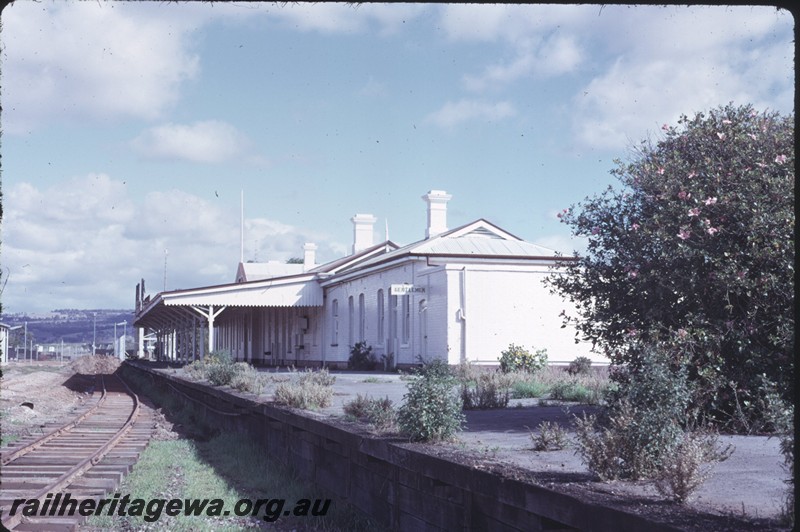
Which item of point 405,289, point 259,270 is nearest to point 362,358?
point 405,289

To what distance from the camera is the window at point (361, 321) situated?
29812 millimetres

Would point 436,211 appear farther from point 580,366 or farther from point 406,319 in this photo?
point 580,366

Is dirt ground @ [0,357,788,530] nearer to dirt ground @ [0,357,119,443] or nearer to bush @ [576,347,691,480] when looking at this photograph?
bush @ [576,347,691,480]

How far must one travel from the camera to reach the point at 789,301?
7867mm

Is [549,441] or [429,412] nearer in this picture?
[549,441]

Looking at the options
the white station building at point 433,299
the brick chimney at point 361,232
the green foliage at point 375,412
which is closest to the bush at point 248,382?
the green foliage at point 375,412

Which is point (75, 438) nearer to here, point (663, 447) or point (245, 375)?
point (245, 375)

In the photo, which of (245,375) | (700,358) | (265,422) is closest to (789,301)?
(700,358)

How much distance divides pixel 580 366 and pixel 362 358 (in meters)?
8.16

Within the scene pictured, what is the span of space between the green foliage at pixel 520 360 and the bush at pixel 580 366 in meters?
0.72

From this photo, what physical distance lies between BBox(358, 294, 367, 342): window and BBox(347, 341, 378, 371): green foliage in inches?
25.7

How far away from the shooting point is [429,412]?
7.26 metres

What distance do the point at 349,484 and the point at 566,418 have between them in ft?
8.90

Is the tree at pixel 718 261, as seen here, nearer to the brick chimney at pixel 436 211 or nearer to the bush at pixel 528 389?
the bush at pixel 528 389
